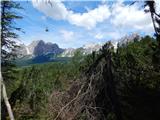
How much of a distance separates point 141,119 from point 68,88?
3.00 metres

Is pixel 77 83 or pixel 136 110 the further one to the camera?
pixel 136 110

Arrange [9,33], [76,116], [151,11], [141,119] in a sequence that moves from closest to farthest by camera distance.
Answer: [76,116]
[141,119]
[151,11]
[9,33]

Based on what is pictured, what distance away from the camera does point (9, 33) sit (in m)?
33.1

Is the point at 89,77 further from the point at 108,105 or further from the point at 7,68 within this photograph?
the point at 7,68

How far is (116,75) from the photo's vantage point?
9203 mm

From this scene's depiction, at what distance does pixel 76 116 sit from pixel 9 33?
84.1ft

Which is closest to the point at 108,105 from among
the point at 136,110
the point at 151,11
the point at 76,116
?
the point at 76,116

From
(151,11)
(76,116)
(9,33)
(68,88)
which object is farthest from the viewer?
(9,33)

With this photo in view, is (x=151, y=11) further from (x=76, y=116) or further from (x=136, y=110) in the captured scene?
(x=76, y=116)

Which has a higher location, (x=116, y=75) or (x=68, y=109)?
(x=116, y=75)

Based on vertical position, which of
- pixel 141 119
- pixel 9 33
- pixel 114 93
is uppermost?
pixel 9 33

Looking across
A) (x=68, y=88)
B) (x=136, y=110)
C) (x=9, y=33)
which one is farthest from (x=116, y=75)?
(x=9, y=33)

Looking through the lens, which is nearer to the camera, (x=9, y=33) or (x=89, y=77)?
(x=89, y=77)

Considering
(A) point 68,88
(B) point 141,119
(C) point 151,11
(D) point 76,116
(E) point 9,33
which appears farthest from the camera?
(E) point 9,33
